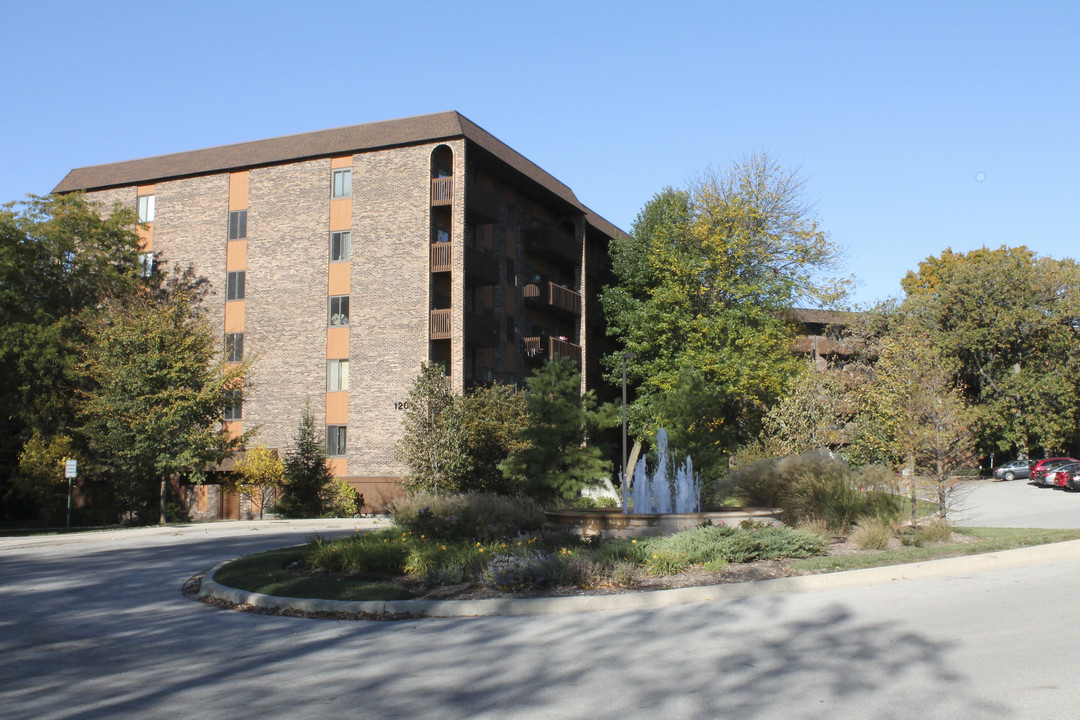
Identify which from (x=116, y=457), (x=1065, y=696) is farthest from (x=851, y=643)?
(x=116, y=457)

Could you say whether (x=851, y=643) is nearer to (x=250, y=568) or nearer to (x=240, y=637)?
(x=240, y=637)

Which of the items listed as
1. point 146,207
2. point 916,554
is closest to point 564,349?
point 146,207

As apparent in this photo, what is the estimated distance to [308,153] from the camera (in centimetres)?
4131

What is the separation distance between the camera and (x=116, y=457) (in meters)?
34.0

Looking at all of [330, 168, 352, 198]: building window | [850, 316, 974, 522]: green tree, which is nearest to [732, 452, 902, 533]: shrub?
[850, 316, 974, 522]: green tree

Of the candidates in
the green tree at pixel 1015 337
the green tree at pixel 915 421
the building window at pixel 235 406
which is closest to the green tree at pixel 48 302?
the building window at pixel 235 406

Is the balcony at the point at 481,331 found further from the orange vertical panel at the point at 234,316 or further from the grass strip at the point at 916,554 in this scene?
the grass strip at the point at 916,554

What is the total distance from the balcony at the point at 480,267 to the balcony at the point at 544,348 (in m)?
5.14

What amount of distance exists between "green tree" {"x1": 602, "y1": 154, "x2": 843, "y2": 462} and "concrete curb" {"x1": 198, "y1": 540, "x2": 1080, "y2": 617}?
91.2ft

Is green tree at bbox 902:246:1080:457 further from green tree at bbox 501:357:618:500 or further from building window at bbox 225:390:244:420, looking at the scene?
building window at bbox 225:390:244:420

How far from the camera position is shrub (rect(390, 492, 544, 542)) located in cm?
1684

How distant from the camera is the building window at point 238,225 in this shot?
1671 inches

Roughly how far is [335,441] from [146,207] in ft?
56.5

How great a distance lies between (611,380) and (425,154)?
15571 millimetres
